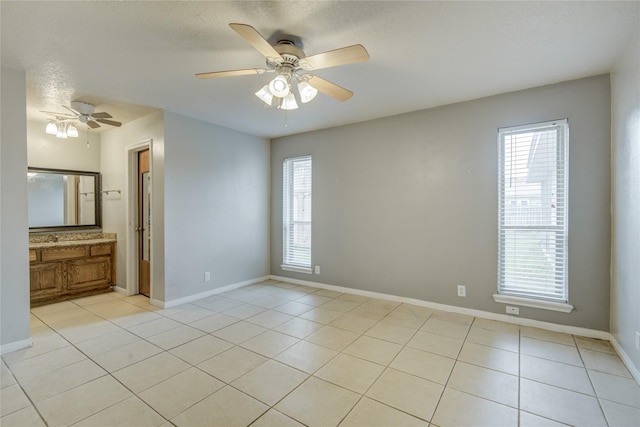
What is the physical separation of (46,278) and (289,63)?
176 inches

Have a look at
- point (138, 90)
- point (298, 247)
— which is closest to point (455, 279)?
point (298, 247)

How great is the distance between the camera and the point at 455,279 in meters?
Answer: 3.55

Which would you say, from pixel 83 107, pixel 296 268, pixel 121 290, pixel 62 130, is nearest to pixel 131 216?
pixel 121 290

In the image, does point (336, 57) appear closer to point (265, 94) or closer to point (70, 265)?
point (265, 94)

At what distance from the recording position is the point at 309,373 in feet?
7.48

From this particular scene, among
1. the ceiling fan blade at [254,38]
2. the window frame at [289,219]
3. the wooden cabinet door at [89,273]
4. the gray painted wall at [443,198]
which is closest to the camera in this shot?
the ceiling fan blade at [254,38]

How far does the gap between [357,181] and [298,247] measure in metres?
1.57

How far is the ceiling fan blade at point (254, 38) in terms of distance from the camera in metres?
1.58

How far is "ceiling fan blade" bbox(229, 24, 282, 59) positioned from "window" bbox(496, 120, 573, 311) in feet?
8.92

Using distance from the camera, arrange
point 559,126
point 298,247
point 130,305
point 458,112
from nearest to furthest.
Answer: point 559,126 < point 458,112 < point 130,305 < point 298,247

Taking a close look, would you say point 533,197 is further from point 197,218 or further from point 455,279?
point 197,218

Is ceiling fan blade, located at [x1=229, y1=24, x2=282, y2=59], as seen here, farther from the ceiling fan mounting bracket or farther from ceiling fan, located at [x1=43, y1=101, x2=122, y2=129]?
the ceiling fan mounting bracket

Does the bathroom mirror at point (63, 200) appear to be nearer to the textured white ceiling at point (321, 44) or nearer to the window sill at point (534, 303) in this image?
the textured white ceiling at point (321, 44)

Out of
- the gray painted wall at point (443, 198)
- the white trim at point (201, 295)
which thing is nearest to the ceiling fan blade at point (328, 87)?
the gray painted wall at point (443, 198)
